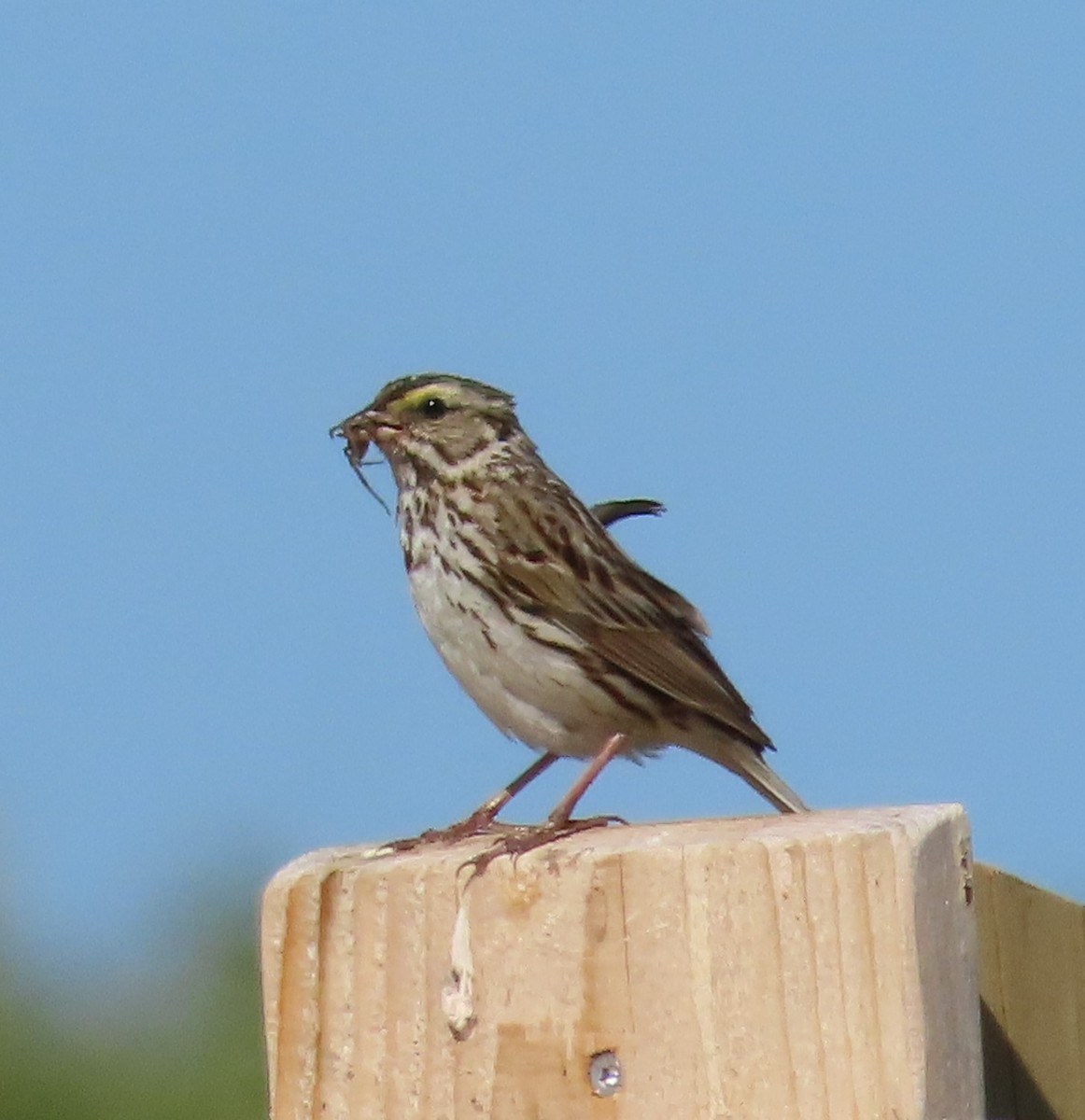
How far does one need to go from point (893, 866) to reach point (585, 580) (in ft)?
10.2

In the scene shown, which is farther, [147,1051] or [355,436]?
[147,1051]

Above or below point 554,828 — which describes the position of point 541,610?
above

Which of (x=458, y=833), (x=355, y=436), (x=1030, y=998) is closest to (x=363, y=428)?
(x=355, y=436)

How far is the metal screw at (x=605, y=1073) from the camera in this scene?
339 centimetres

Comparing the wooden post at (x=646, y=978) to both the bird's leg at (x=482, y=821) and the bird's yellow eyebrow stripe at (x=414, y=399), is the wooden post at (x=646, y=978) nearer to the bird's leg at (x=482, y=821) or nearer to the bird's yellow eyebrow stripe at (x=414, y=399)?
the bird's leg at (x=482, y=821)

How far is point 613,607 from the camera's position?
639 centimetres

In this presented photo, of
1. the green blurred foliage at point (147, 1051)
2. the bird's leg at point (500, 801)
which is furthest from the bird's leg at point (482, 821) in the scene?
the green blurred foliage at point (147, 1051)

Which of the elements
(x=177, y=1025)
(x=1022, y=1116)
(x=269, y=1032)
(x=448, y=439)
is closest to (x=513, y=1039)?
(x=269, y=1032)

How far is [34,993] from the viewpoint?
1028cm

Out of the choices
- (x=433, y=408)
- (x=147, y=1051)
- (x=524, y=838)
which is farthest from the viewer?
(x=147, y=1051)

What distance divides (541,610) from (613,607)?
8.8 inches

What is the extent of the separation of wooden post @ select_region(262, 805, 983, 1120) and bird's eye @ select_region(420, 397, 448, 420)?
9.85 feet

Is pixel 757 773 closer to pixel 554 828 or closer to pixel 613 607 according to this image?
pixel 613 607

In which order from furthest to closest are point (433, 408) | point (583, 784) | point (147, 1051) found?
point (147, 1051)
point (433, 408)
point (583, 784)
